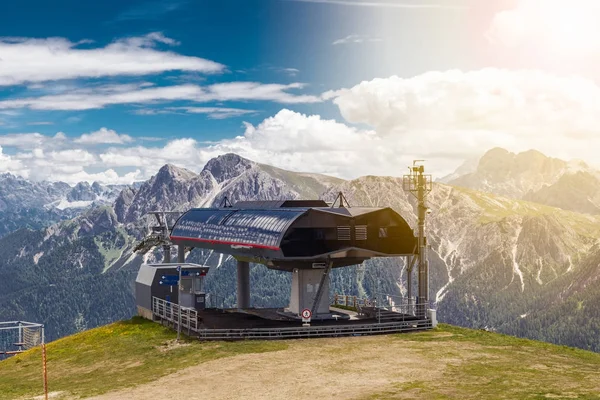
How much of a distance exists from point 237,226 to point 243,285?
1328 centimetres

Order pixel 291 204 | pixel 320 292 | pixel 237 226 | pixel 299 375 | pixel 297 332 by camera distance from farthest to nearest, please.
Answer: pixel 291 204 → pixel 237 226 → pixel 320 292 → pixel 297 332 → pixel 299 375

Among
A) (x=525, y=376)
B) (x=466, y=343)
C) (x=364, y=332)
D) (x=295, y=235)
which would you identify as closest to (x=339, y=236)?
(x=295, y=235)

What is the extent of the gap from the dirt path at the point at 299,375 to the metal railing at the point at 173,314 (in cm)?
1190

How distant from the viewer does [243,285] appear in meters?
90.8

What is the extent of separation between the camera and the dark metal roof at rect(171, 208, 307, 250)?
70938 mm

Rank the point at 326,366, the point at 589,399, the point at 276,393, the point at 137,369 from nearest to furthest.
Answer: the point at 589,399 < the point at 276,393 < the point at 326,366 < the point at 137,369

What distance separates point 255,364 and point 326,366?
4.93 metres

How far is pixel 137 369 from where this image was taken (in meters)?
53.9

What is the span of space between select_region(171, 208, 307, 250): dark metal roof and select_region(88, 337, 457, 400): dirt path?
16.0 metres

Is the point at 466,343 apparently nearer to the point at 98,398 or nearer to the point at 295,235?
the point at 295,235

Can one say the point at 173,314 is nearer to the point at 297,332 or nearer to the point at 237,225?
the point at 297,332

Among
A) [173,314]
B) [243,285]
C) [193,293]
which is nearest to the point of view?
[173,314]

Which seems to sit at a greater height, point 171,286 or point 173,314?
point 171,286

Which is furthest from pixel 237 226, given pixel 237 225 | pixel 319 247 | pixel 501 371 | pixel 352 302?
pixel 501 371
